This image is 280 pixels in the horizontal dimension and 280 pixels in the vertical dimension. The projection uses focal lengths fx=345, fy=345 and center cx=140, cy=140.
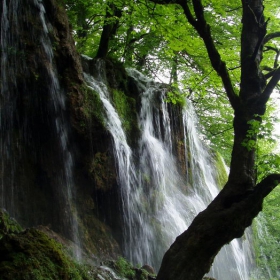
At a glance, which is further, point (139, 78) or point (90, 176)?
point (139, 78)

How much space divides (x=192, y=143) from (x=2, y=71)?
8126mm

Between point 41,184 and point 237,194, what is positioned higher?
point 41,184

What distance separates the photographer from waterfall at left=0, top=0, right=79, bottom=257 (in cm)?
715

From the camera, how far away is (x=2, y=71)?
699 centimetres

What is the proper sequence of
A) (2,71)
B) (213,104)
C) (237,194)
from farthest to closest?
1. (213,104)
2. (2,71)
3. (237,194)

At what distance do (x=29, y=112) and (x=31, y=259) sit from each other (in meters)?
4.27

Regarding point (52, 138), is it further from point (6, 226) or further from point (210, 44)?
point (210, 44)

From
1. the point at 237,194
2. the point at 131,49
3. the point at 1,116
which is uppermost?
the point at 131,49

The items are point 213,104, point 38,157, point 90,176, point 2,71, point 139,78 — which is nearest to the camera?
point 2,71

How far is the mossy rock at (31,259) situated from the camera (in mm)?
3678

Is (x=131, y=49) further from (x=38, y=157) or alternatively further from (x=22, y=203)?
(x=22, y=203)

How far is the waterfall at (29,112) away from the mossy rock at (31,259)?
3.12 m

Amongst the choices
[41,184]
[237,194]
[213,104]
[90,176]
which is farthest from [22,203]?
[213,104]

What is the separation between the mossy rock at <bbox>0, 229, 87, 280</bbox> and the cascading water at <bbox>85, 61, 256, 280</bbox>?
14.6 ft
